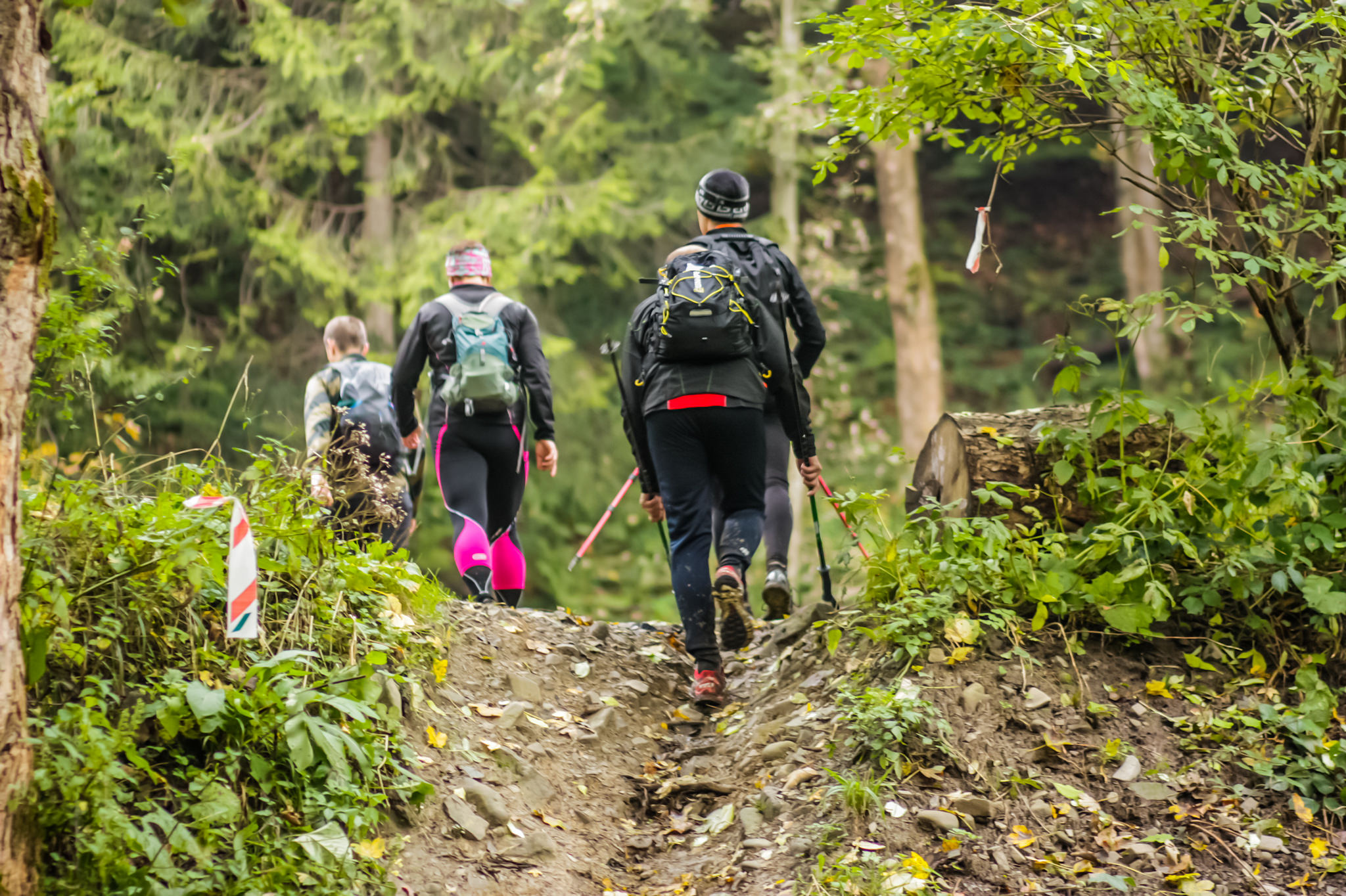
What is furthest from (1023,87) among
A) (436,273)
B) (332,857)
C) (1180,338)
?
(1180,338)

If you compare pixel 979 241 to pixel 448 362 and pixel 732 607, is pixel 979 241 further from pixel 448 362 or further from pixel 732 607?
pixel 448 362

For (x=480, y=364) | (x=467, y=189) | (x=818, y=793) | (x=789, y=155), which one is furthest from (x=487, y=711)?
(x=467, y=189)

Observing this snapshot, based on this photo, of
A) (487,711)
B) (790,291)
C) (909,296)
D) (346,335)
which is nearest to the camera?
(487,711)

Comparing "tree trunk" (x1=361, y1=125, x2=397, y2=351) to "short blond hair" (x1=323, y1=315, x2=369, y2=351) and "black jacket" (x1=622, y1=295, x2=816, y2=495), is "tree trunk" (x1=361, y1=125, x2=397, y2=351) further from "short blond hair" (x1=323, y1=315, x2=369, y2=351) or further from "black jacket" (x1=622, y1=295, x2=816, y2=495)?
"black jacket" (x1=622, y1=295, x2=816, y2=495)

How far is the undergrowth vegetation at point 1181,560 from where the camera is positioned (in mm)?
4055

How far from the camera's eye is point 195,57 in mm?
14062

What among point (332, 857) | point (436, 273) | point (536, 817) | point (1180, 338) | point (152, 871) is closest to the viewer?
point (152, 871)

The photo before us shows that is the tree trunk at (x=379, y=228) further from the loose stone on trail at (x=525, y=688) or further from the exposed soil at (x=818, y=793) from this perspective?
the exposed soil at (x=818, y=793)

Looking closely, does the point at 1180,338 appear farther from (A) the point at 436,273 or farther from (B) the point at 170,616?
(B) the point at 170,616

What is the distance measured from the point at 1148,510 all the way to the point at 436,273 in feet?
32.7

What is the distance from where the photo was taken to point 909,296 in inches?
590

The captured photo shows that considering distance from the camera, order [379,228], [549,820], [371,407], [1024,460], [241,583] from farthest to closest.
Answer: [379,228] < [371,407] < [1024,460] < [549,820] < [241,583]

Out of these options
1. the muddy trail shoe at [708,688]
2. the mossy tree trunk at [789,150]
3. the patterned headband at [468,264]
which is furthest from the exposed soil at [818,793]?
the mossy tree trunk at [789,150]

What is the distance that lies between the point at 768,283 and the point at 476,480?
186cm
